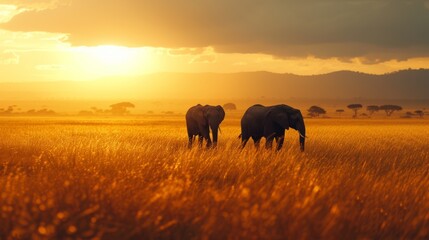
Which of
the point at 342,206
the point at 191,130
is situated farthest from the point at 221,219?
the point at 191,130

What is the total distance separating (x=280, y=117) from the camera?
20719 mm

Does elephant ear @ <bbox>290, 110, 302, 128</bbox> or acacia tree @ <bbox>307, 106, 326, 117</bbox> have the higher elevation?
elephant ear @ <bbox>290, 110, 302, 128</bbox>

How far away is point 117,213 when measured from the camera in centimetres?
636

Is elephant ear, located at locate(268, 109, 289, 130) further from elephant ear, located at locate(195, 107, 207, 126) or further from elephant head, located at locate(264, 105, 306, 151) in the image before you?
elephant ear, located at locate(195, 107, 207, 126)

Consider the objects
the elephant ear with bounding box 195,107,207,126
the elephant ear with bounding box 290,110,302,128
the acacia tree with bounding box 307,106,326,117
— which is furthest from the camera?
the acacia tree with bounding box 307,106,326,117

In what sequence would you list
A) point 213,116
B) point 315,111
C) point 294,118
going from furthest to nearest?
point 315,111 < point 213,116 < point 294,118

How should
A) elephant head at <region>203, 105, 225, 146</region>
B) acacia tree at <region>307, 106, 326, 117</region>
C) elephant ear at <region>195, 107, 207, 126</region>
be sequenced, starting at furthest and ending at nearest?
acacia tree at <region>307, 106, 326, 117</region> < elephant ear at <region>195, 107, 207, 126</region> < elephant head at <region>203, 105, 225, 146</region>

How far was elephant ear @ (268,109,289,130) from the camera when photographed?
2059 cm

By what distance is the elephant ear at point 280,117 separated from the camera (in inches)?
811

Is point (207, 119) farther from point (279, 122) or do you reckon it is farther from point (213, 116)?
point (279, 122)

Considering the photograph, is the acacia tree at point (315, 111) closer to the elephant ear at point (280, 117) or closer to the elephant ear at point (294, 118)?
the elephant ear at point (280, 117)

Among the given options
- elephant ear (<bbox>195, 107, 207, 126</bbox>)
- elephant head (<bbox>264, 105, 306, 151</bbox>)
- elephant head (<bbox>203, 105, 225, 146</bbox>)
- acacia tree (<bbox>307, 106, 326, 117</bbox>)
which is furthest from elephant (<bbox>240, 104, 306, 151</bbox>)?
acacia tree (<bbox>307, 106, 326, 117</bbox>)

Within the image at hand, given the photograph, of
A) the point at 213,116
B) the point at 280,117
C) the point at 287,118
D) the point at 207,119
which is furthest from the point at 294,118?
the point at 207,119

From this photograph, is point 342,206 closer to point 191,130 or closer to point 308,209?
point 308,209
